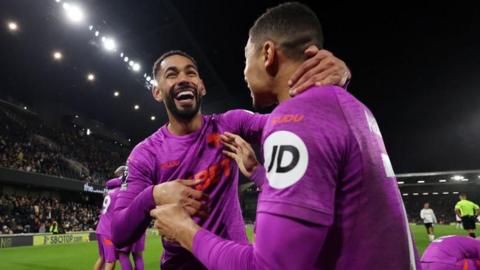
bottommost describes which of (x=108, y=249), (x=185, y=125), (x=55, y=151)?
(x=108, y=249)

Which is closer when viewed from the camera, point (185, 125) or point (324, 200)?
point (324, 200)

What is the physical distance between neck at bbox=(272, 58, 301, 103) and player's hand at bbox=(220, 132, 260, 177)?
0.91 metres

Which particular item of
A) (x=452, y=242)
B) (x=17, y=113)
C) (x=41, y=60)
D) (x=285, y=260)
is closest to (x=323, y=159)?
(x=285, y=260)

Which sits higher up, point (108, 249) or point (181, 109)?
point (181, 109)

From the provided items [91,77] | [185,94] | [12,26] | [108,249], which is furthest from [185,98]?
[91,77]

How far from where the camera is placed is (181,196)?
196 cm

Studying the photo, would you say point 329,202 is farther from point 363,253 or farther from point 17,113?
point 17,113

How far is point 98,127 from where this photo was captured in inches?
1642

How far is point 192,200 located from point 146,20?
24412mm

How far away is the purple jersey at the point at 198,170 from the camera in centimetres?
258

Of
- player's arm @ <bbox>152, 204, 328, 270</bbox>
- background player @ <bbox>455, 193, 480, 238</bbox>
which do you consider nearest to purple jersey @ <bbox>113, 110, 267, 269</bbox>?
player's arm @ <bbox>152, 204, 328, 270</bbox>

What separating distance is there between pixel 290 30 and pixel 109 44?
2528 cm

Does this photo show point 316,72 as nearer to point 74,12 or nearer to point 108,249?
point 108,249

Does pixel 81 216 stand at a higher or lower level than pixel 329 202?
lower
